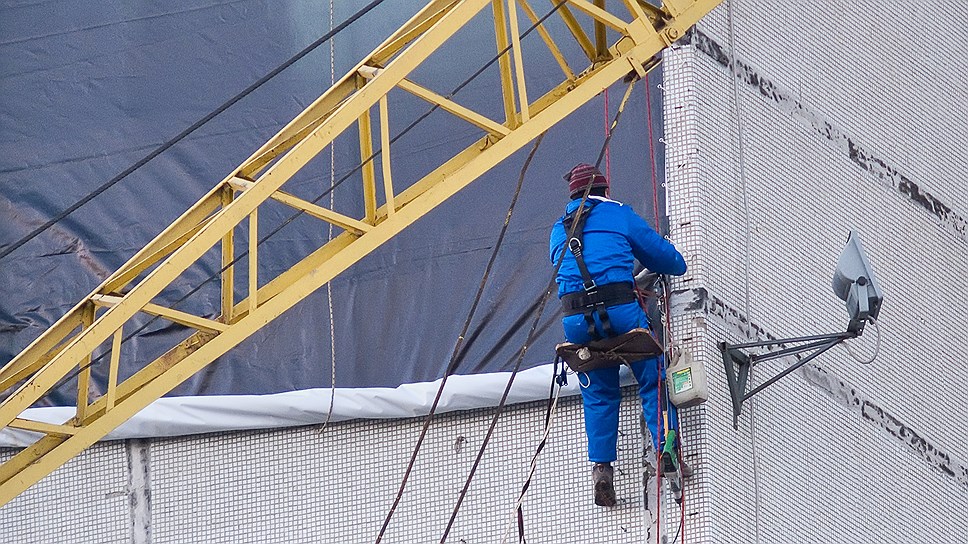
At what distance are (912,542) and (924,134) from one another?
9.03 ft

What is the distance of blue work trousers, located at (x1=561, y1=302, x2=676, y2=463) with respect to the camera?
11.2 m

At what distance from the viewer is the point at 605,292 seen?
437 inches

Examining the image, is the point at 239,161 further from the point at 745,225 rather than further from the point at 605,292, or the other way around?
the point at 745,225

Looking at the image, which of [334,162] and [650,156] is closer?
[650,156]

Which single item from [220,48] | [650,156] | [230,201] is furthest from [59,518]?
[650,156]

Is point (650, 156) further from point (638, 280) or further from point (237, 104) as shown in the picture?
point (237, 104)

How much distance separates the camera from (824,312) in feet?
40.1

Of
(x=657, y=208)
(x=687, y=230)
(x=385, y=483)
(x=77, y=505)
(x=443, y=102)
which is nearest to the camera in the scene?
(x=443, y=102)

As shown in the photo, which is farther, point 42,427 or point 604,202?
point 604,202

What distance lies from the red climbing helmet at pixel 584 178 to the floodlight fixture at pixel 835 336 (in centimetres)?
120

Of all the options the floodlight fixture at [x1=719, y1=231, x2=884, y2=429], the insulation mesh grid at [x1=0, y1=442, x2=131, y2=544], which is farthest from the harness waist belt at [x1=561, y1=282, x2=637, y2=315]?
the insulation mesh grid at [x1=0, y1=442, x2=131, y2=544]

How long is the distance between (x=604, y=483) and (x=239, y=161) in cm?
373

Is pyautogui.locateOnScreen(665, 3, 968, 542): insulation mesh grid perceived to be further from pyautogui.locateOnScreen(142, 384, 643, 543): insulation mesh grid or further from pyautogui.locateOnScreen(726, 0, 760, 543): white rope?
pyautogui.locateOnScreen(142, 384, 643, 543): insulation mesh grid

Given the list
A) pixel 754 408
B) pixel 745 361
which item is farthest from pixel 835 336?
pixel 754 408
